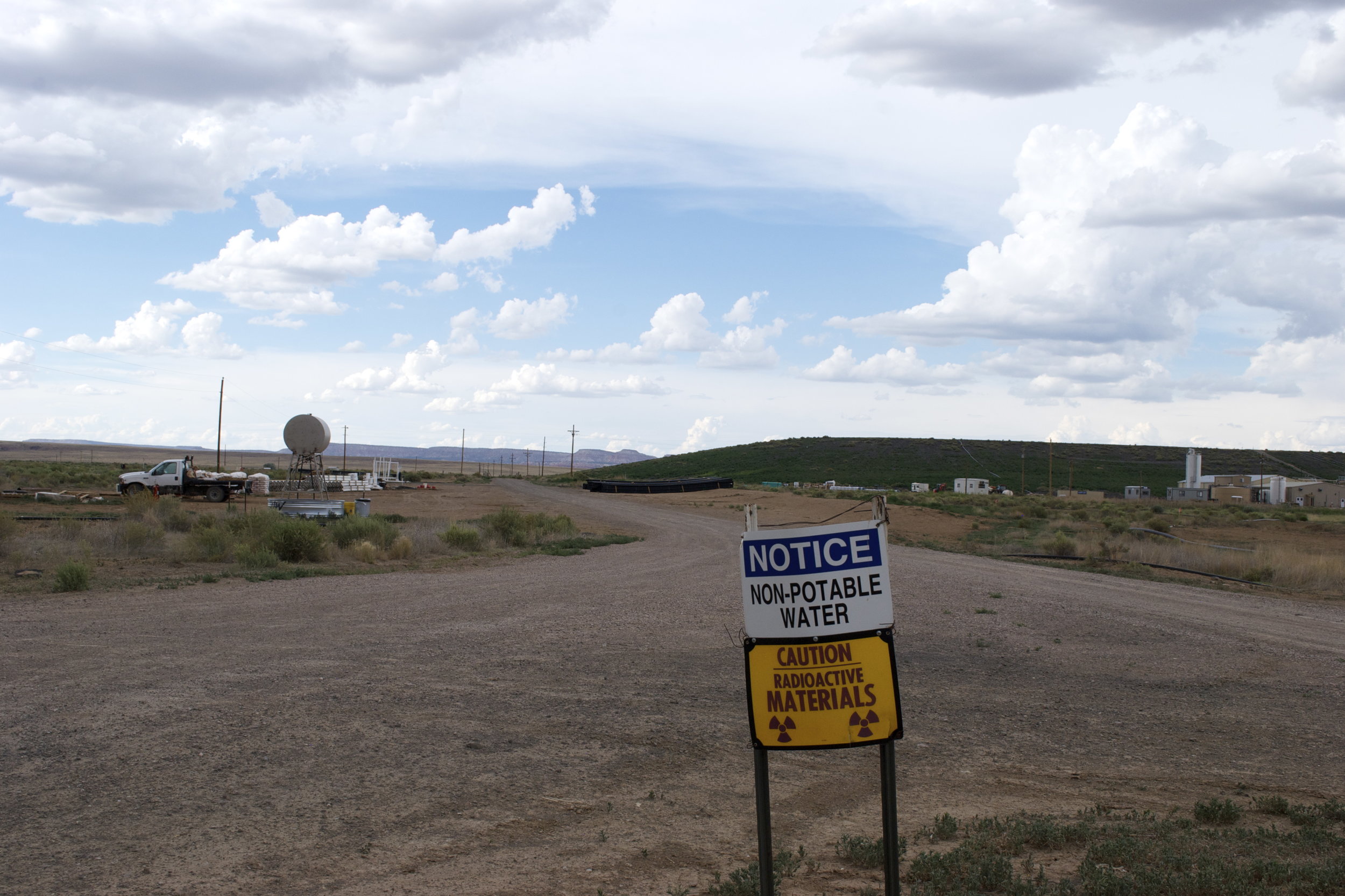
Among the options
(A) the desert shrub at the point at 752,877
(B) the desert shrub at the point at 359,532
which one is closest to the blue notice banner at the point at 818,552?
(A) the desert shrub at the point at 752,877

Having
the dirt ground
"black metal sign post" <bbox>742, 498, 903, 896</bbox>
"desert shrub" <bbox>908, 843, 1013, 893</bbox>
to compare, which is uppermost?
"black metal sign post" <bbox>742, 498, 903, 896</bbox>

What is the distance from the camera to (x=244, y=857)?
204 inches

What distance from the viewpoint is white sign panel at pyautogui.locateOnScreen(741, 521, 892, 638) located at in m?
4.07

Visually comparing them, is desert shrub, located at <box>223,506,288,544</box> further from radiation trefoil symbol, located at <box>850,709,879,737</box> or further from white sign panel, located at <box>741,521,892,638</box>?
radiation trefoil symbol, located at <box>850,709,879,737</box>

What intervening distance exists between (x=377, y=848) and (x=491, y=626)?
765 cm

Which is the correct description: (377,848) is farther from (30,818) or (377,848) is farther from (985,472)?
(985,472)

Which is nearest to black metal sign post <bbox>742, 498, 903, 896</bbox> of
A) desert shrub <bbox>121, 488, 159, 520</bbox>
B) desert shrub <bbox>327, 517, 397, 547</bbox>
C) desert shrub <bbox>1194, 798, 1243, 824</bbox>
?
desert shrub <bbox>1194, 798, 1243, 824</bbox>

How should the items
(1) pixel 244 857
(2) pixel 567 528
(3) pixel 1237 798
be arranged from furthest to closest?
(2) pixel 567 528, (3) pixel 1237 798, (1) pixel 244 857

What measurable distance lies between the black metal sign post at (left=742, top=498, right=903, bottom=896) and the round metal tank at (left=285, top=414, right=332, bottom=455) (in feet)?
164

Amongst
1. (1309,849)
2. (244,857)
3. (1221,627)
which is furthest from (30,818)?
(1221,627)

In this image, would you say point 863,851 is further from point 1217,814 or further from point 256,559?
point 256,559

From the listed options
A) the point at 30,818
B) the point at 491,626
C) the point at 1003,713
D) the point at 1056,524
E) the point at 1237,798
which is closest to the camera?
the point at 30,818

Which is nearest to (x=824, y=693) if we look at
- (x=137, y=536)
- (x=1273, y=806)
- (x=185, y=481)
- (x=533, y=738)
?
(x=1273, y=806)

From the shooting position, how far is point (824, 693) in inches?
161
